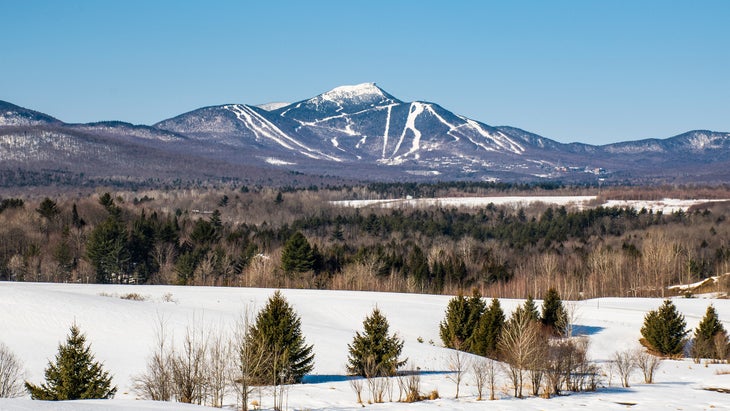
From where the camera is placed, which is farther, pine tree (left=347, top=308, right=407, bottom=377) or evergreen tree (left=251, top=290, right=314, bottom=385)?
pine tree (left=347, top=308, right=407, bottom=377)

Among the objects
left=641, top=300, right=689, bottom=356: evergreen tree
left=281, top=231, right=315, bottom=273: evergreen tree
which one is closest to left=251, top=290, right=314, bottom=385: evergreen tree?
left=641, top=300, right=689, bottom=356: evergreen tree

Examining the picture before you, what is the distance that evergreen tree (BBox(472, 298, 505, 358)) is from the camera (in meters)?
50.3

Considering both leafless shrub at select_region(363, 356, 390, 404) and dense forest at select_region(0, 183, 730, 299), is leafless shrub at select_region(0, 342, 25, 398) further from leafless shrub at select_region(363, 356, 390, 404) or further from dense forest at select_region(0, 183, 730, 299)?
dense forest at select_region(0, 183, 730, 299)

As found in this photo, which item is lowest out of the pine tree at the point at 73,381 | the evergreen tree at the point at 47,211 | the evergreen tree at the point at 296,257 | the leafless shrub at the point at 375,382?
the leafless shrub at the point at 375,382

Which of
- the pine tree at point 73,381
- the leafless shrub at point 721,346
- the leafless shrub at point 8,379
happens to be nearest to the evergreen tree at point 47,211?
the leafless shrub at point 8,379

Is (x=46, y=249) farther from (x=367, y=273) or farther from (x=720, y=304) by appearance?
(x=720, y=304)

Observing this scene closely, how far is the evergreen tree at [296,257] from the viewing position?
310ft

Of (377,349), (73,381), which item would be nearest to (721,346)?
(377,349)

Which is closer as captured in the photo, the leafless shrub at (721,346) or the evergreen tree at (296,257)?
the leafless shrub at (721,346)

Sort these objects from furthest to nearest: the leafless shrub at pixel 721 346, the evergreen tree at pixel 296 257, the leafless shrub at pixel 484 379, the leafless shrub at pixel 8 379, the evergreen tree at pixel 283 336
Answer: the evergreen tree at pixel 296 257, the leafless shrub at pixel 721 346, the evergreen tree at pixel 283 336, the leafless shrub at pixel 484 379, the leafless shrub at pixel 8 379

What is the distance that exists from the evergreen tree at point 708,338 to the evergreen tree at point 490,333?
43.6 ft

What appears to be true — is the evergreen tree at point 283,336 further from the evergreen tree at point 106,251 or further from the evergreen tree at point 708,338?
the evergreen tree at point 106,251

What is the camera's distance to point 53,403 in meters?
20.9

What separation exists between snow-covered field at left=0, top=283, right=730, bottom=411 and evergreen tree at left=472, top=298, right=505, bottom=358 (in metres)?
2.97
